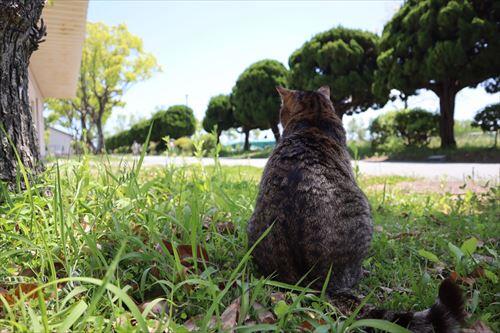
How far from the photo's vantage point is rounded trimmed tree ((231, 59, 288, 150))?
2472 centimetres

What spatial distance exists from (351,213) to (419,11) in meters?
14.4

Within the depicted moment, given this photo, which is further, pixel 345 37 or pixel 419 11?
pixel 345 37

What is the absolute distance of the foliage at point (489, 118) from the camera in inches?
494

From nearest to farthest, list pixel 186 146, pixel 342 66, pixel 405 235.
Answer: pixel 405 235
pixel 186 146
pixel 342 66

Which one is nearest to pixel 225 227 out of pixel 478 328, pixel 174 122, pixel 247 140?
pixel 478 328

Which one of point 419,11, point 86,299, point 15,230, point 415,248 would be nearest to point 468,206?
point 415,248

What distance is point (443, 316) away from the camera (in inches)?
48.1

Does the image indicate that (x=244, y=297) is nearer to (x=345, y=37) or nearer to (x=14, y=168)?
(x=14, y=168)

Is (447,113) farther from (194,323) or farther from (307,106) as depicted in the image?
(194,323)

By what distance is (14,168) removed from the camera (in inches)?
83.0

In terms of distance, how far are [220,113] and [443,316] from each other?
29.5 meters

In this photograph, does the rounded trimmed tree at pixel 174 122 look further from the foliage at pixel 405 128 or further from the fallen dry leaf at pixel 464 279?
the fallen dry leaf at pixel 464 279

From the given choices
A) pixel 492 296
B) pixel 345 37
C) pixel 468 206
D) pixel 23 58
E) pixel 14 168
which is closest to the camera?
pixel 492 296

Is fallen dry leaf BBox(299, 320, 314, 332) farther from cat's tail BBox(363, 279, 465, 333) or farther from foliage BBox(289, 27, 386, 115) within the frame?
foliage BBox(289, 27, 386, 115)
